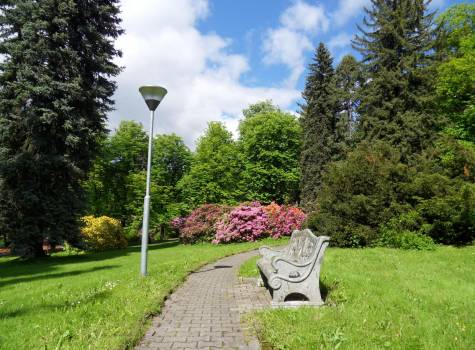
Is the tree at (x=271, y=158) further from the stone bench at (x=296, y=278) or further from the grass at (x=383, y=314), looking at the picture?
the stone bench at (x=296, y=278)

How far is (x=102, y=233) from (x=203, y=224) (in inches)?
250

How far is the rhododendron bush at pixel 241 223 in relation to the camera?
2300cm

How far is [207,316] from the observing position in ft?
18.4

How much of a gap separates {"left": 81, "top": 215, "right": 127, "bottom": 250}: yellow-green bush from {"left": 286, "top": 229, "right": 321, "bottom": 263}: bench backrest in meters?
17.4

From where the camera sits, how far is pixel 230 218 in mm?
23500

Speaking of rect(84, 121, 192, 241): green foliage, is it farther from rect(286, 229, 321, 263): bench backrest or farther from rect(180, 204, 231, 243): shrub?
rect(286, 229, 321, 263): bench backrest

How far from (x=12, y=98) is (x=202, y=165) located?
1797cm

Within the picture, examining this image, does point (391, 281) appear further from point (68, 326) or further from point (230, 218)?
point (230, 218)

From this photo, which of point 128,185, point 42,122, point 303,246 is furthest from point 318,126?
point 303,246

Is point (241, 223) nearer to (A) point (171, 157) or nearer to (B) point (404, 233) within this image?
(B) point (404, 233)

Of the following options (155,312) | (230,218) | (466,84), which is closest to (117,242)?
(230,218)

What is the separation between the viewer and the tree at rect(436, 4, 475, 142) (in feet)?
61.8

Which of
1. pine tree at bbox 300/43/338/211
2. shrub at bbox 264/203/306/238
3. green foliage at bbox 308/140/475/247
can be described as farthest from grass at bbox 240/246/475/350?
→ pine tree at bbox 300/43/338/211

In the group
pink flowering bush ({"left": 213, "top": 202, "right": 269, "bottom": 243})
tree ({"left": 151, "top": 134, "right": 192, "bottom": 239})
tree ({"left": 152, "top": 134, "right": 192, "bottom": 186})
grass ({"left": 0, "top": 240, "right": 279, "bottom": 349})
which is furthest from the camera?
tree ({"left": 152, "top": 134, "right": 192, "bottom": 186})
